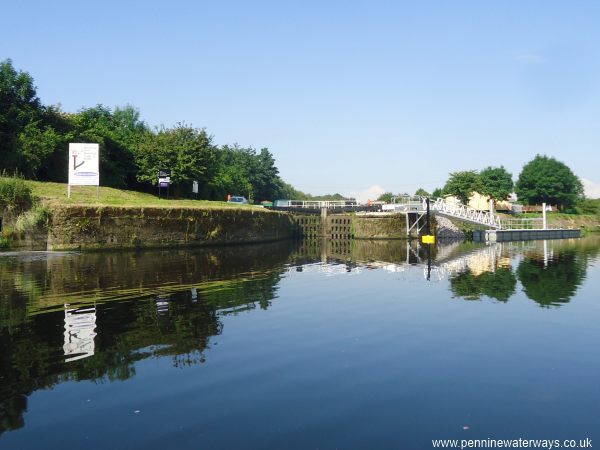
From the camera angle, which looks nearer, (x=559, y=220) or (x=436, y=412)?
(x=436, y=412)

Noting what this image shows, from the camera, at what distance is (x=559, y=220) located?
96.7 m

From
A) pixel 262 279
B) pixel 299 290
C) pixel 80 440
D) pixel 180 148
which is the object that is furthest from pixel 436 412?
pixel 180 148

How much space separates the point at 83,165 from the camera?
127 feet

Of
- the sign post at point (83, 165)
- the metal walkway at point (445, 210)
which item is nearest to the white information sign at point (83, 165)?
the sign post at point (83, 165)

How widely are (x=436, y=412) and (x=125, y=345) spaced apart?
21.2ft

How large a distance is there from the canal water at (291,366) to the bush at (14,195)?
1834 cm

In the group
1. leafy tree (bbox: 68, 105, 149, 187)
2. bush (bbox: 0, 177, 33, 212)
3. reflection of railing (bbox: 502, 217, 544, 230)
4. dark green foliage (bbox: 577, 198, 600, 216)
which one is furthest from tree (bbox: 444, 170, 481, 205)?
bush (bbox: 0, 177, 33, 212)

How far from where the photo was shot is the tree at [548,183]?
106 metres

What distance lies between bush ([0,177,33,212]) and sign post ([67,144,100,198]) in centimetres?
373

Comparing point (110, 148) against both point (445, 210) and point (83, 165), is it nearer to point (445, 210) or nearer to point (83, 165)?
point (83, 165)

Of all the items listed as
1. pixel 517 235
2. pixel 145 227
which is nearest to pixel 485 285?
pixel 145 227

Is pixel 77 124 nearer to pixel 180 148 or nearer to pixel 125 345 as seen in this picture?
pixel 180 148

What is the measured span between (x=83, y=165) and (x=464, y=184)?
67.8 m

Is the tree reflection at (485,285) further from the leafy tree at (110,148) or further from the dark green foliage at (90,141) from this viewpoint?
the leafy tree at (110,148)
